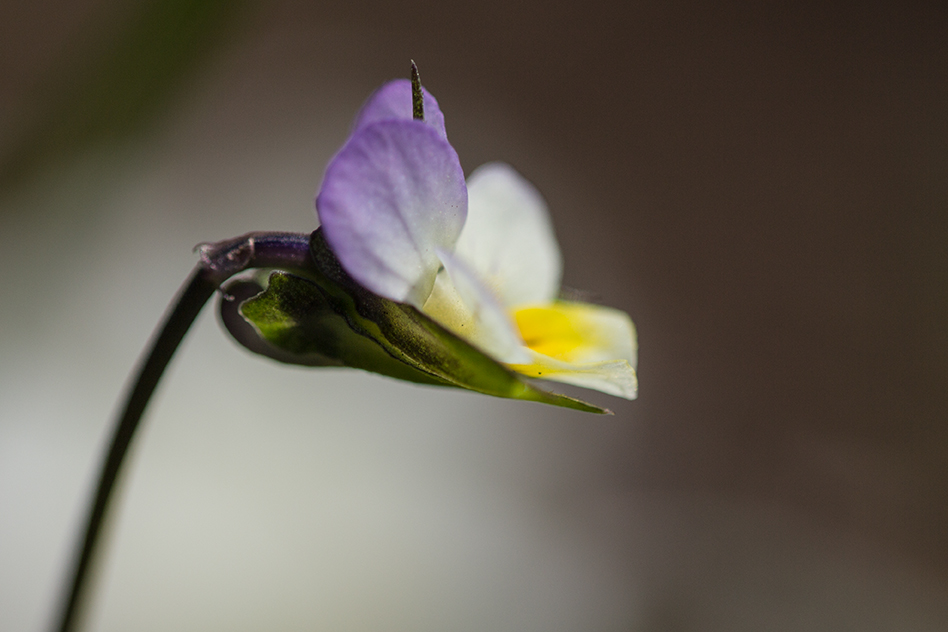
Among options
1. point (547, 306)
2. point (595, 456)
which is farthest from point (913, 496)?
point (547, 306)

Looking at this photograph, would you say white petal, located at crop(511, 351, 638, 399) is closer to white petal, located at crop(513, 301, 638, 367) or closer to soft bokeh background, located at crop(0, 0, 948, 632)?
white petal, located at crop(513, 301, 638, 367)

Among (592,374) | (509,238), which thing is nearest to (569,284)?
(509,238)

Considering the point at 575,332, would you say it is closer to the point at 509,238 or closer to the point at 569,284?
the point at 509,238

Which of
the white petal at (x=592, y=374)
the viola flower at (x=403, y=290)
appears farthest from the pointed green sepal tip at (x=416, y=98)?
the white petal at (x=592, y=374)

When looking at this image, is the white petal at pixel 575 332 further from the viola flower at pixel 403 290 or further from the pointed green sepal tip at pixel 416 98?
the pointed green sepal tip at pixel 416 98

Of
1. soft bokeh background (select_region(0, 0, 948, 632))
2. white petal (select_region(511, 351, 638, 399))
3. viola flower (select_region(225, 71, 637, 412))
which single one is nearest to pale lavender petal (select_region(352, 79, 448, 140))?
viola flower (select_region(225, 71, 637, 412))
